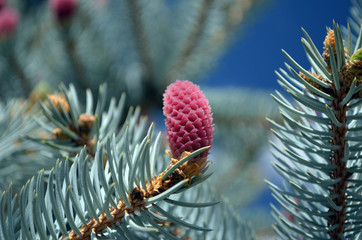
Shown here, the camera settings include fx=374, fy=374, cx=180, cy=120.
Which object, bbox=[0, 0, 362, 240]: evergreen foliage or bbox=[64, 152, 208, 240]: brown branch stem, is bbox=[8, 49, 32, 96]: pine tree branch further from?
bbox=[64, 152, 208, 240]: brown branch stem

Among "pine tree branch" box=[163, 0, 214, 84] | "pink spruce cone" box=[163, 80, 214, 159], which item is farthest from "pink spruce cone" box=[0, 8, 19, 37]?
"pink spruce cone" box=[163, 80, 214, 159]

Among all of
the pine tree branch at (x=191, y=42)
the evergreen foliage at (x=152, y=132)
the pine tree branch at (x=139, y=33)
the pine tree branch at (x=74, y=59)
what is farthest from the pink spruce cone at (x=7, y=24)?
the pine tree branch at (x=191, y=42)

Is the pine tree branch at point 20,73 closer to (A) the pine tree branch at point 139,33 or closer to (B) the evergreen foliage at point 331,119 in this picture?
(A) the pine tree branch at point 139,33

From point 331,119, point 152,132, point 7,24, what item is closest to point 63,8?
point 7,24

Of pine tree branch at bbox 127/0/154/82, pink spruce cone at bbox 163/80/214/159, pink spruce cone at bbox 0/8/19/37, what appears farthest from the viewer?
pine tree branch at bbox 127/0/154/82

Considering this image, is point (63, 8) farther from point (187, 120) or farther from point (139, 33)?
point (187, 120)
